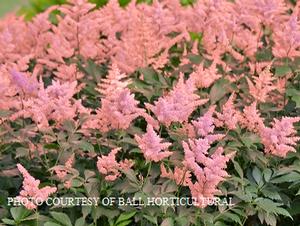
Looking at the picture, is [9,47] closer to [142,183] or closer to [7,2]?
[142,183]

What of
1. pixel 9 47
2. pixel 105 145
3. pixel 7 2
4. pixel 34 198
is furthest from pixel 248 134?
pixel 7 2

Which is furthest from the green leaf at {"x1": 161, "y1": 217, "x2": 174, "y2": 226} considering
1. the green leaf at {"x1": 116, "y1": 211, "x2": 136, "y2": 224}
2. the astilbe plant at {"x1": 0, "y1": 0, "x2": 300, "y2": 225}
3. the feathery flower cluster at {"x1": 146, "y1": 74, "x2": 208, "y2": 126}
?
the feathery flower cluster at {"x1": 146, "y1": 74, "x2": 208, "y2": 126}

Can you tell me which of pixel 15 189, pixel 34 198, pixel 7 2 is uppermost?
pixel 34 198

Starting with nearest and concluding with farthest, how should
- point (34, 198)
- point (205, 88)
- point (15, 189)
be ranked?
1. point (34, 198)
2. point (15, 189)
3. point (205, 88)

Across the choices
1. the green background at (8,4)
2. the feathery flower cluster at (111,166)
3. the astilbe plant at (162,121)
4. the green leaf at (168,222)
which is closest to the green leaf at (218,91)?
the astilbe plant at (162,121)

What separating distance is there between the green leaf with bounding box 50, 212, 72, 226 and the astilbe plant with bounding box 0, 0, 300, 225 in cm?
1

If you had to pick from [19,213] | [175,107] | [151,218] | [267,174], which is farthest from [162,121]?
[19,213]

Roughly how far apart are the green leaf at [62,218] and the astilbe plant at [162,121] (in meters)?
0.01

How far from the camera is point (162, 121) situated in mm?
2703

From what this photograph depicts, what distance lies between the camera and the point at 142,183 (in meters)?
2.69

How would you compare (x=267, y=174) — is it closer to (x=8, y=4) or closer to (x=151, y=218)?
(x=151, y=218)

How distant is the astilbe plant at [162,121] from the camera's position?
8.74 ft

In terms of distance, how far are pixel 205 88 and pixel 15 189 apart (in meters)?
1.00

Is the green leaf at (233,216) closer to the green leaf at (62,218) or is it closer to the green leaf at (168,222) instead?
the green leaf at (168,222)
